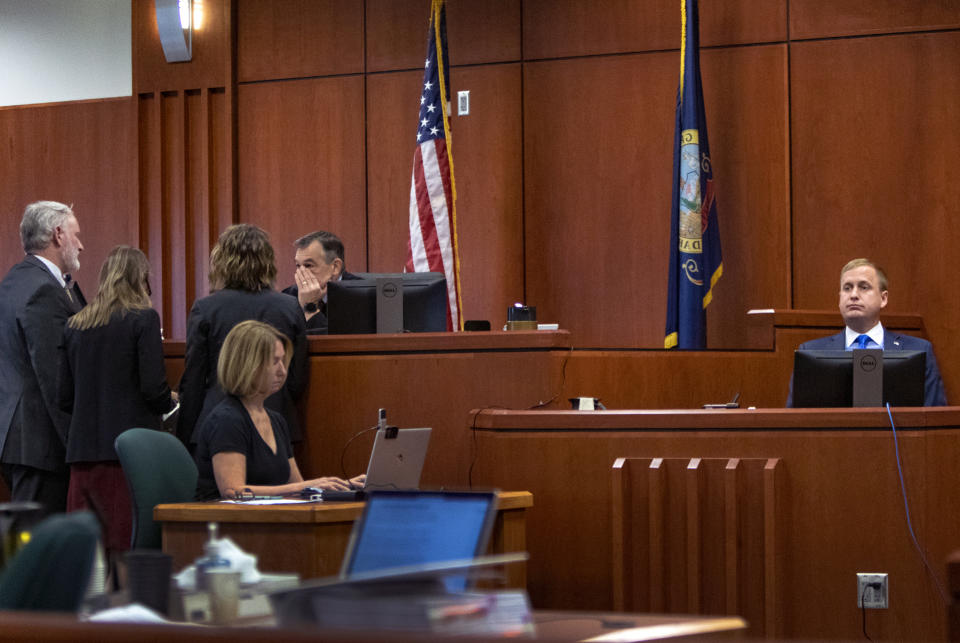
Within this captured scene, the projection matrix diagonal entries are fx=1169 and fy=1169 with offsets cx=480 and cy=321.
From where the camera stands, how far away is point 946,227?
6.37m

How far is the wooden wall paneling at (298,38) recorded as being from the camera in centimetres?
723

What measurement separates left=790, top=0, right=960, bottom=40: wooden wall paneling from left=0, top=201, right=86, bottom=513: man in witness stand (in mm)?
4128

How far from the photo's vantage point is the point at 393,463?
3590 millimetres

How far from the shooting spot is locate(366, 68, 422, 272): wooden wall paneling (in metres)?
7.10

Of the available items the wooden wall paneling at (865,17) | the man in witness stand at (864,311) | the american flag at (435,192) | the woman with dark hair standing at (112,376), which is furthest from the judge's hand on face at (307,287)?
the wooden wall paneling at (865,17)

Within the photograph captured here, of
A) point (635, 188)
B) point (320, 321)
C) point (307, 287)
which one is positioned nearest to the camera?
point (320, 321)

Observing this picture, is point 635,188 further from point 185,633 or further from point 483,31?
point 185,633

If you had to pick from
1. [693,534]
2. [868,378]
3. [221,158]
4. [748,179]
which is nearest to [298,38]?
Answer: [221,158]

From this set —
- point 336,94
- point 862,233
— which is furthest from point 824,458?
point 336,94

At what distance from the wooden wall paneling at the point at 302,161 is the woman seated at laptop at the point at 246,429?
3373mm

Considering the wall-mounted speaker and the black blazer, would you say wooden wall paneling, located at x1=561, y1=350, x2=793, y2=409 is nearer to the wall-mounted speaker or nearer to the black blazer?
the black blazer

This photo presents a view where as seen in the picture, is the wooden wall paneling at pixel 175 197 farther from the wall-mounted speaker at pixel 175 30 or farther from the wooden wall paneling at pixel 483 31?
the wooden wall paneling at pixel 483 31

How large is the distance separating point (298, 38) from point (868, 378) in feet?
14.9

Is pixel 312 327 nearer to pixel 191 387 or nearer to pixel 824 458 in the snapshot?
pixel 191 387
